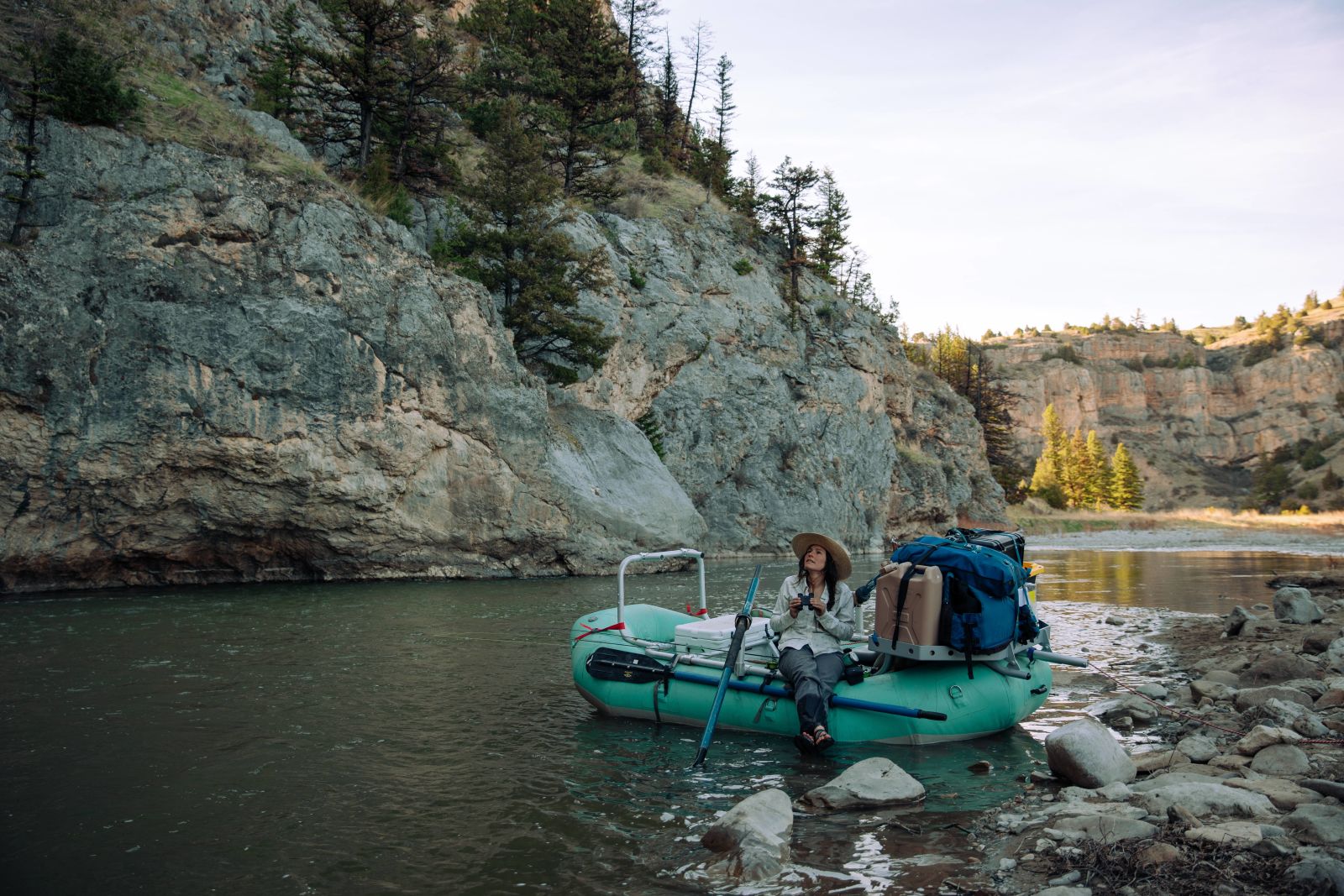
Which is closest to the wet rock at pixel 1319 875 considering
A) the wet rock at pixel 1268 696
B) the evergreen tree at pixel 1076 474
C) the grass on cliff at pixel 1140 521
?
the wet rock at pixel 1268 696

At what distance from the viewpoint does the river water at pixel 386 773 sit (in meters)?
4.50

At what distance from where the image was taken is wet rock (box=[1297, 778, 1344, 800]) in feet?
14.9

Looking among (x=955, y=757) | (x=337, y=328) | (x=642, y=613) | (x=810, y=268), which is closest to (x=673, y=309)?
(x=810, y=268)

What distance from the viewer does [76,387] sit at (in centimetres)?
1537

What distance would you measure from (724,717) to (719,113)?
5409 centimetres

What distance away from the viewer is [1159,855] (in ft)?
13.2

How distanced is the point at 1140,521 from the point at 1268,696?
6115 cm

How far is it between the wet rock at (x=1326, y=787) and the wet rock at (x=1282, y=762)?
43 centimetres

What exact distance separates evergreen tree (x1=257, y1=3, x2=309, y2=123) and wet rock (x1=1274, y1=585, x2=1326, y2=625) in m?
26.9

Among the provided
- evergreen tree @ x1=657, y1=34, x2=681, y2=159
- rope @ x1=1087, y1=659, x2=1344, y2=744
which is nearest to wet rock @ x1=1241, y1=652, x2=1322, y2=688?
rope @ x1=1087, y1=659, x2=1344, y2=744

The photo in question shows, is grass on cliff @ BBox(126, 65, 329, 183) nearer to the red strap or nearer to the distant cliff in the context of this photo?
the red strap

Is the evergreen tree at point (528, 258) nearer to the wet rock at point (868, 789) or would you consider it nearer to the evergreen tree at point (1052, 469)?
the wet rock at point (868, 789)

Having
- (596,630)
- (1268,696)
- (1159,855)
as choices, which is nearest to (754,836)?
(1159,855)

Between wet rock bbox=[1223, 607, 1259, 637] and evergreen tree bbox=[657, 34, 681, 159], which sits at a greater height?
evergreen tree bbox=[657, 34, 681, 159]
